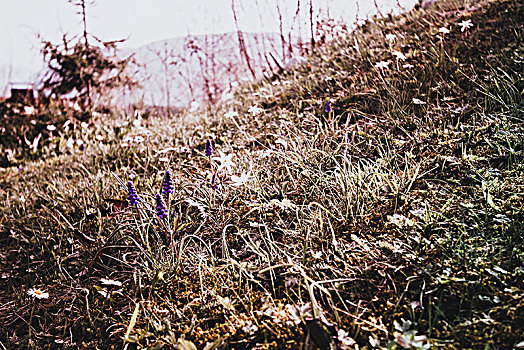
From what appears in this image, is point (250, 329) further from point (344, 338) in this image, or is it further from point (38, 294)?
point (38, 294)

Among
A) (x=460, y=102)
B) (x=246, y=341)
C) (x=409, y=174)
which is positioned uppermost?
(x=460, y=102)

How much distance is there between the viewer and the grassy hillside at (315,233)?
1414mm

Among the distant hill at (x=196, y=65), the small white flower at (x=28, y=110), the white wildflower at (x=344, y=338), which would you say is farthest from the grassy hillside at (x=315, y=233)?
the distant hill at (x=196, y=65)

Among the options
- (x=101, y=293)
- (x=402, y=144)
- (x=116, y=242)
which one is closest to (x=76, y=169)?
(x=116, y=242)

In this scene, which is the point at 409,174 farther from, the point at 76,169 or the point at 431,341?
the point at 76,169

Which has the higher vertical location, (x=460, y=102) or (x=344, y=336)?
(x=460, y=102)

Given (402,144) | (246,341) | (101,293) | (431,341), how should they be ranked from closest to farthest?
(431,341), (246,341), (101,293), (402,144)

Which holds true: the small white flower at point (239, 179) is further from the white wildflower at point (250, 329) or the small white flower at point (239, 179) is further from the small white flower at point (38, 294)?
the small white flower at point (38, 294)

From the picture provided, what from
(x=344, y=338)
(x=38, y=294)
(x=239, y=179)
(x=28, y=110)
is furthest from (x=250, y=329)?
(x=28, y=110)

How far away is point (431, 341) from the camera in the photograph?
1.25 meters

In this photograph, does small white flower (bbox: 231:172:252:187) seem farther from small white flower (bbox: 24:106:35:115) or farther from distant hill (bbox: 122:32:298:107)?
distant hill (bbox: 122:32:298:107)

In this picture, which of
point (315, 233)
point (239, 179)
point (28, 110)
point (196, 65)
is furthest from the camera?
point (196, 65)

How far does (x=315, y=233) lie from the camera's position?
6.00 ft

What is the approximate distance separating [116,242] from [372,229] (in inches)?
48.0
